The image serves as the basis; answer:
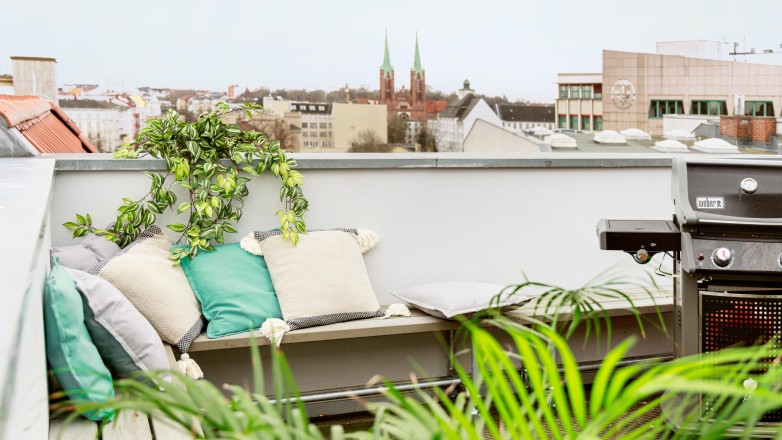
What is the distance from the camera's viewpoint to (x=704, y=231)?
2572mm

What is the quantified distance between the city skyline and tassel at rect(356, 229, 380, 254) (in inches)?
238

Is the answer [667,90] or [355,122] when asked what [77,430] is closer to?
[355,122]

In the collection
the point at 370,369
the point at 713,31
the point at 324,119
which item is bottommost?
the point at 370,369

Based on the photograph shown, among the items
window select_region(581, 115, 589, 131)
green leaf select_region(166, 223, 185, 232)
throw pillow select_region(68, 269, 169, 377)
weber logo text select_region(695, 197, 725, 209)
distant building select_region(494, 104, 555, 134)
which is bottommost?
throw pillow select_region(68, 269, 169, 377)

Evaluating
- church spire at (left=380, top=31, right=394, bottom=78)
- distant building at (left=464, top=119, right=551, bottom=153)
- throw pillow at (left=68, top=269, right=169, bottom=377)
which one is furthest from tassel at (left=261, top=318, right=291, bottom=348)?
church spire at (left=380, top=31, right=394, bottom=78)

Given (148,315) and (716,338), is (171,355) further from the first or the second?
(716,338)

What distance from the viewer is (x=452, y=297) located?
311cm

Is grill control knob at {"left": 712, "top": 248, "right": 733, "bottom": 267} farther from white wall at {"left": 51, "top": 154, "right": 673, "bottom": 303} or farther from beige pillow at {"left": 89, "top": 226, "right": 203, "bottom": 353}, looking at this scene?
beige pillow at {"left": 89, "top": 226, "right": 203, "bottom": 353}

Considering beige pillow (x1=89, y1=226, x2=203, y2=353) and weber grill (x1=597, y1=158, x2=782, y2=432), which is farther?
beige pillow (x1=89, y1=226, x2=203, y2=353)

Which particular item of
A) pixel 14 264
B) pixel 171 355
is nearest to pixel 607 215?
pixel 171 355

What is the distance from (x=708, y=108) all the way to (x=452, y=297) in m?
24.1

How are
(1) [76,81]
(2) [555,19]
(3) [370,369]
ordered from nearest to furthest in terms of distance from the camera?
(3) [370,369], (1) [76,81], (2) [555,19]

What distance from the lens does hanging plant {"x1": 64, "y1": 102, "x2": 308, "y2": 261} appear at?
309 cm

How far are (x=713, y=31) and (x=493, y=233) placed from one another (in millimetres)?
17410
